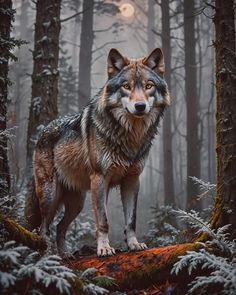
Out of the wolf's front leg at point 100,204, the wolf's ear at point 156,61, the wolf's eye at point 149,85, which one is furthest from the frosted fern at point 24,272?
the wolf's ear at point 156,61

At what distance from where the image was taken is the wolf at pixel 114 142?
5316 millimetres

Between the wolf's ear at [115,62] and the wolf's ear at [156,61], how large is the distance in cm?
34

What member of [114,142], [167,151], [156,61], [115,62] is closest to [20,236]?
[114,142]

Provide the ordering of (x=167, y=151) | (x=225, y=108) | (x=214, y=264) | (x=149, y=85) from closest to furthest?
(x=214, y=264), (x=225, y=108), (x=149, y=85), (x=167, y=151)

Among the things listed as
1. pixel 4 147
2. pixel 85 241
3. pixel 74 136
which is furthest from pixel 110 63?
pixel 85 241

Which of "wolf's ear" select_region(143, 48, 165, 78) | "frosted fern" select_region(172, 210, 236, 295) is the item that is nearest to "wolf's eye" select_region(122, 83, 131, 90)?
"wolf's ear" select_region(143, 48, 165, 78)

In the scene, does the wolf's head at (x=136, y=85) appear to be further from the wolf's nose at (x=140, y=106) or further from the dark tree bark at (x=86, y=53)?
the dark tree bark at (x=86, y=53)

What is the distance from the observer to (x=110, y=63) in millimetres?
5758

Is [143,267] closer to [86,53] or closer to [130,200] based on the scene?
[130,200]

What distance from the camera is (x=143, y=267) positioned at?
14.6ft

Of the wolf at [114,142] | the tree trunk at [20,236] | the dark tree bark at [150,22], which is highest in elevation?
the dark tree bark at [150,22]

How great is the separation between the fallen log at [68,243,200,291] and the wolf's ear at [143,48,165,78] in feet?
9.01

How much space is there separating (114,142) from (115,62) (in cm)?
128

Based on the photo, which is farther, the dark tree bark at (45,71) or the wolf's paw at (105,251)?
the dark tree bark at (45,71)
